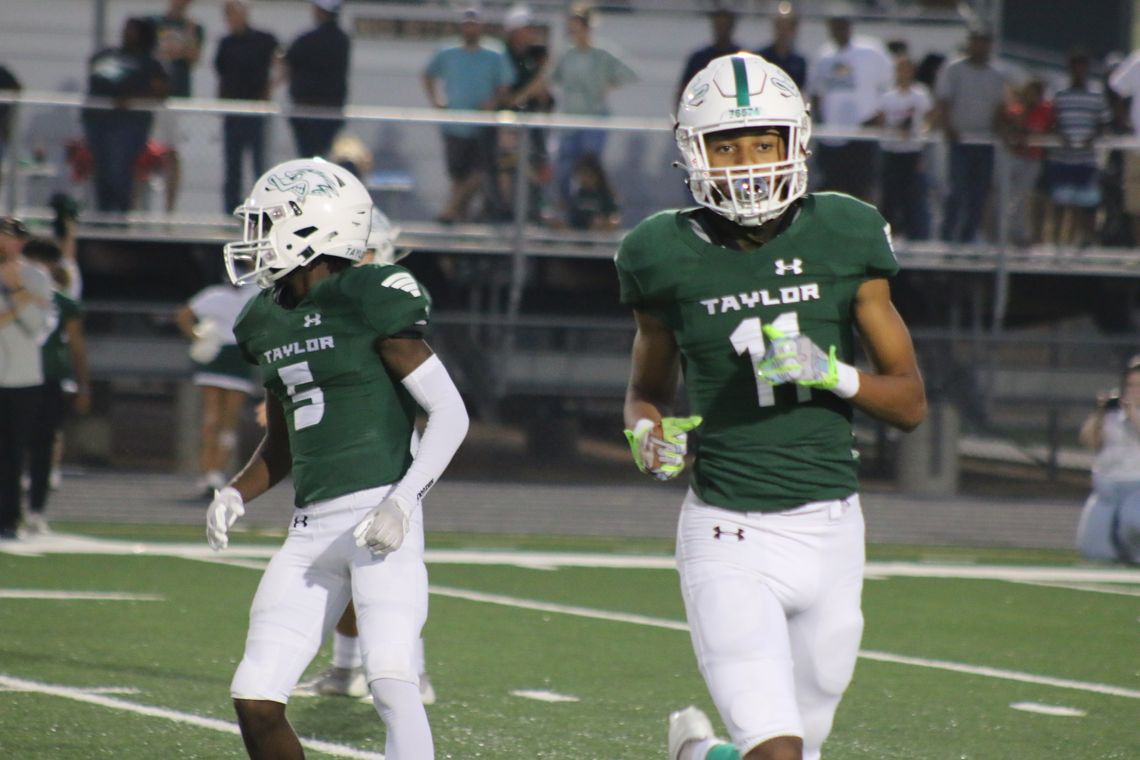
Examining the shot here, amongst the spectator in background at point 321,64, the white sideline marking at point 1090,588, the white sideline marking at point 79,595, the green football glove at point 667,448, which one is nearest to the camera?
the green football glove at point 667,448

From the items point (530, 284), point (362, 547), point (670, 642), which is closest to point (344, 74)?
point (530, 284)

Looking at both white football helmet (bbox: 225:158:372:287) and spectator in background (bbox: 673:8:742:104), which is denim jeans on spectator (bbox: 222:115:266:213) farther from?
white football helmet (bbox: 225:158:372:287)

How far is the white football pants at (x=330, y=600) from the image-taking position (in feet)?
14.2

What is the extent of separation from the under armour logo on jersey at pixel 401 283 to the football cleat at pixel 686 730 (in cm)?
122

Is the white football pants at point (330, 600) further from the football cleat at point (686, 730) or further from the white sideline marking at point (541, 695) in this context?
the white sideline marking at point (541, 695)

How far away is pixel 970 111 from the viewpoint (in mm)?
13617

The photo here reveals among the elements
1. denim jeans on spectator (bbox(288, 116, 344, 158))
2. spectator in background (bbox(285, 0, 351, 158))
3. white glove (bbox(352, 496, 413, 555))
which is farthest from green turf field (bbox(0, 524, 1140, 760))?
spectator in background (bbox(285, 0, 351, 158))

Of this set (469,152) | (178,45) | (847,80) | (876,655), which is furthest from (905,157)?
(876,655)

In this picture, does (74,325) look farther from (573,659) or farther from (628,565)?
A: (573,659)

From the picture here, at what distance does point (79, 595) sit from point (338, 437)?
4.48 meters

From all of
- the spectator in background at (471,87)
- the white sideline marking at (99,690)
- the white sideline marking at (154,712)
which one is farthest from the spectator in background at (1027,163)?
the white sideline marking at (154,712)

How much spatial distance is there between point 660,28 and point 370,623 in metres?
12.8

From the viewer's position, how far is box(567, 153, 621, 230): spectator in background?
523 inches

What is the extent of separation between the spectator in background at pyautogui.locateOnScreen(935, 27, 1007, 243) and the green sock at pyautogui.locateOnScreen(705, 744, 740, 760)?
9880mm
